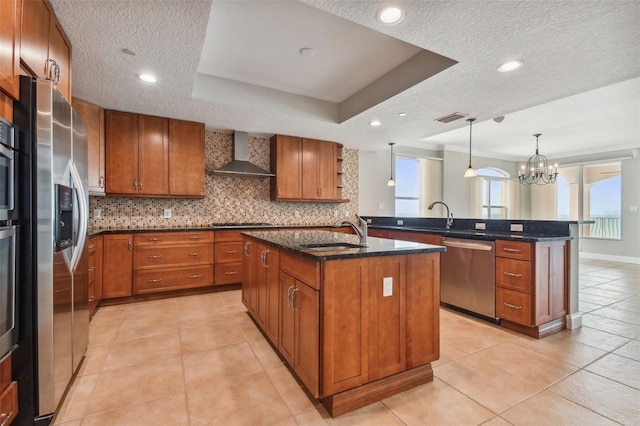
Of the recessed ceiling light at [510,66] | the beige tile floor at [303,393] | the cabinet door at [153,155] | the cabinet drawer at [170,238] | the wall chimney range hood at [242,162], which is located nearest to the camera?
the beige tile floor at [303,393]

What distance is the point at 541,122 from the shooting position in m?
5.22

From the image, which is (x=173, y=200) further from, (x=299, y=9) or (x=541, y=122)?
(x=541, y=122)

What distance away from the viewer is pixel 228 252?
4152 millimetres

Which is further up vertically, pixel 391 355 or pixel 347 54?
pixel 347 54

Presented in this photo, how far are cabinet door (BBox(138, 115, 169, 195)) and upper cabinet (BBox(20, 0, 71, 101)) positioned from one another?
1.76 meters

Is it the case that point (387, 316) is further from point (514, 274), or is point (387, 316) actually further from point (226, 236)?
point (226, 236)

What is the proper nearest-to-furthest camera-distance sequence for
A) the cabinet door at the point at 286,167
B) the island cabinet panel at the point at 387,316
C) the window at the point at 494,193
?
the island cabinet panel at the point at 387,316 < the cabinet door at the point at 286,167 < the window at the point at 494,193

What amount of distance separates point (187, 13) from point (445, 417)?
9.42 feet

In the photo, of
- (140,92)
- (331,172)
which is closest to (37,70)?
(140,92)

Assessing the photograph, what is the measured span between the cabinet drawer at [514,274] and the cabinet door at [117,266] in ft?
13.7

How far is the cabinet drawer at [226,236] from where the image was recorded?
13.4 ft

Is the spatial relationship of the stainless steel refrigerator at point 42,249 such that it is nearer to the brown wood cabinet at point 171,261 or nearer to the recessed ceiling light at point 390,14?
the recessed ceiling light at point 390,14

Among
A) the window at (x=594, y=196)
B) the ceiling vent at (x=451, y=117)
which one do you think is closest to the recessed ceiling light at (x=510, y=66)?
the ceiling vent at (x=451, y=117)

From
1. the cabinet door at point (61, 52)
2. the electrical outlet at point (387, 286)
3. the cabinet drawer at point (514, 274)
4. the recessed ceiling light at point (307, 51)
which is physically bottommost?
the cabinet drawer at point (514, 274)
